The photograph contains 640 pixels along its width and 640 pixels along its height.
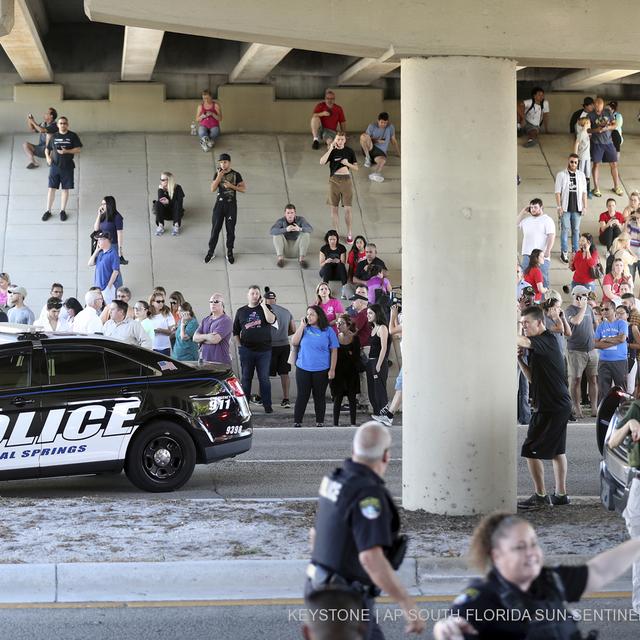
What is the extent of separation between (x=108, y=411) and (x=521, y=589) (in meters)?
7.78

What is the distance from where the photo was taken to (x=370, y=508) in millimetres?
5461

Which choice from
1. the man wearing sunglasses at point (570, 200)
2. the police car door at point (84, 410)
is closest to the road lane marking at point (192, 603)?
the police car door at point (84, 410)

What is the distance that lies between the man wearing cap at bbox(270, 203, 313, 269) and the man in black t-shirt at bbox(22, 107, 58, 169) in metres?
5.82

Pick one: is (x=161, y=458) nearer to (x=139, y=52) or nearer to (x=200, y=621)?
(x=200, y=621)

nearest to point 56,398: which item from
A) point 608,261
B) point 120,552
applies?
point 120,552

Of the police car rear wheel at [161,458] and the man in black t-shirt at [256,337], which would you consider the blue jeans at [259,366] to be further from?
the police car rear wheel at [161,458]

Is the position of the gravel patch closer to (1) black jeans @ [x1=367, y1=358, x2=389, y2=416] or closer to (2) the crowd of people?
(2) the crowd of people

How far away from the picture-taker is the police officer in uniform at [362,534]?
5418mm

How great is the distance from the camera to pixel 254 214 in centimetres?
2755

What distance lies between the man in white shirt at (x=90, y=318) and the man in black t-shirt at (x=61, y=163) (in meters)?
8.95

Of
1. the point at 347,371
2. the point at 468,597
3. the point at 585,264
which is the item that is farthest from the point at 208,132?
the point at 468,597

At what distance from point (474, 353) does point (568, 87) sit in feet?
81.3

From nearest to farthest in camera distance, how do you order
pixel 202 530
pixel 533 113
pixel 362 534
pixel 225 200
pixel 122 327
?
pixel 362 534 → pixel 202 530 → pixel 122 327 → pixel 225 200 → pixel 533 113

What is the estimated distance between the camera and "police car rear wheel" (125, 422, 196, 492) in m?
12.3
